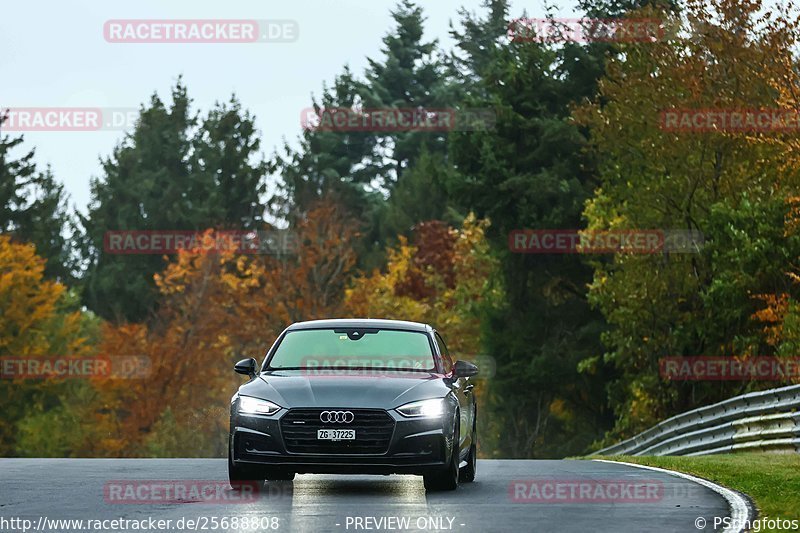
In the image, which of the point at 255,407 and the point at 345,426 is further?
the point at 255,407

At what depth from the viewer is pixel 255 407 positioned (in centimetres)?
1502

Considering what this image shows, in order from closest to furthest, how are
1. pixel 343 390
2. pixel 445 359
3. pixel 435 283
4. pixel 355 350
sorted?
pixel 343 390 → pixel 355 350 → pixel 445 359 → pixel 435 283

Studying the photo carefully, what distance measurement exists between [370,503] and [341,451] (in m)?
0.95

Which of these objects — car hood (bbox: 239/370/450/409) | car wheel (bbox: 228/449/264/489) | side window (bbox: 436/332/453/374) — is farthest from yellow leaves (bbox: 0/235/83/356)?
car hood (bbox: 239/370/450/409)

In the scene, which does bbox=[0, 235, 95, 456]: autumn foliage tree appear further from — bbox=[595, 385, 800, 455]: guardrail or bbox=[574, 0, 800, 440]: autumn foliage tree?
bbox=[595, 385, 800, 455]: guardrail

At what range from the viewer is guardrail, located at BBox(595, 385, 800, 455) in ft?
84.8

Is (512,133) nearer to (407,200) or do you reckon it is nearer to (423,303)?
(423,303)

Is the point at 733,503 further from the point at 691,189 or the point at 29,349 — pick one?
the point at 29,349

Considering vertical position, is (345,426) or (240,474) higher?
(345,426)

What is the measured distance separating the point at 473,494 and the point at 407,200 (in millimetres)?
76226

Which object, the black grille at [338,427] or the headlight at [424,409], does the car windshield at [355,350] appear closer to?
the headlight at [424,409]

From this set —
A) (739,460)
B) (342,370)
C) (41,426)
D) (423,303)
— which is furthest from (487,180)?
(342,370)

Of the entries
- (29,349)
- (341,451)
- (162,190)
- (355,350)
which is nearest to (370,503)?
(341,451)

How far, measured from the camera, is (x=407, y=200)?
91375 millimetres
